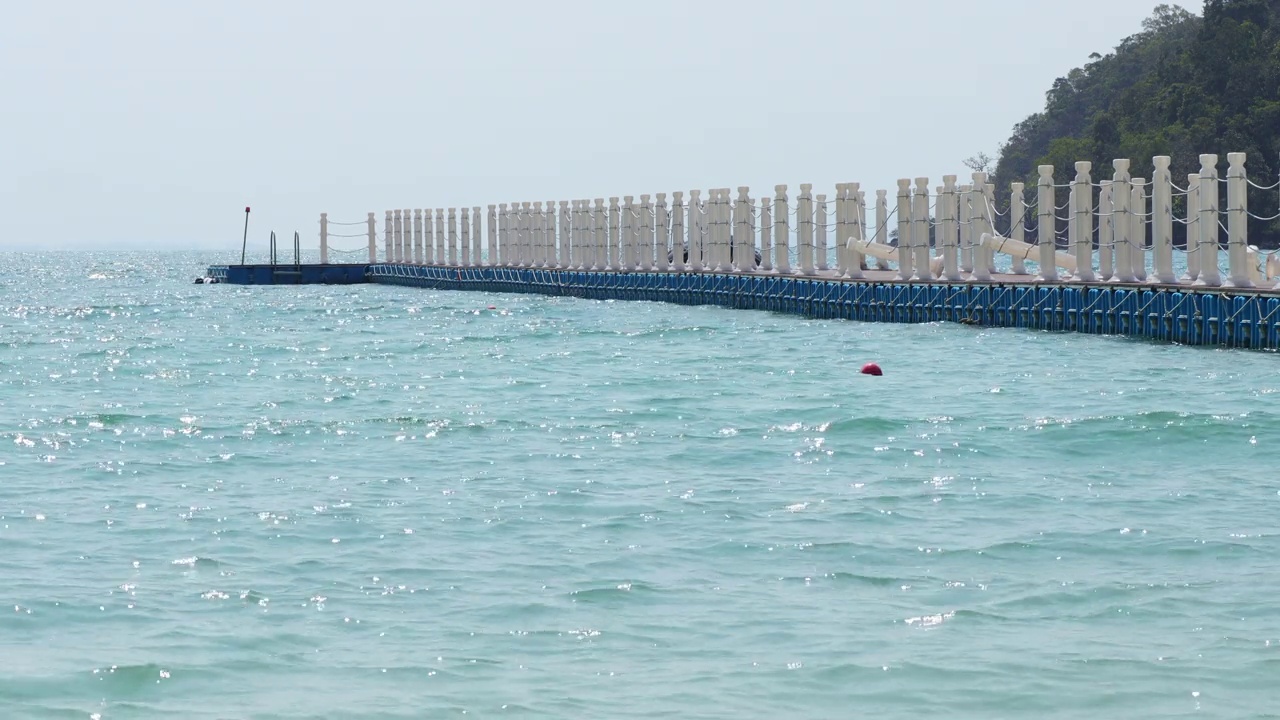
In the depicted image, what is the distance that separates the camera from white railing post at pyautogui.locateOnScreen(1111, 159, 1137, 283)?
104 feet

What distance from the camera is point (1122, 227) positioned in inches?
1244

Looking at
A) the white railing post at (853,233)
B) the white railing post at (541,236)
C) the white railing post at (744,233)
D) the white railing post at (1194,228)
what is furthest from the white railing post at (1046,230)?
the white railing post at (541,236)

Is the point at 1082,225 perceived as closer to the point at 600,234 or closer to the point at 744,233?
the point at 744,233

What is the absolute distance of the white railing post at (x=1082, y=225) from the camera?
1296 inches

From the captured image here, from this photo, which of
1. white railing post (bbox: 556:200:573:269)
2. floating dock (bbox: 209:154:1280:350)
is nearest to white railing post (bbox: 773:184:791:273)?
floating dock (bbox: 209:154:1280:350)

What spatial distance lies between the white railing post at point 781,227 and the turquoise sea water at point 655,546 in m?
20.3

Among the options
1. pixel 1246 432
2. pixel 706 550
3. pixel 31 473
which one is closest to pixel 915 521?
pixel 706 550

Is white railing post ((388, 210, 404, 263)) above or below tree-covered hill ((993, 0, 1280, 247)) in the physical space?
below

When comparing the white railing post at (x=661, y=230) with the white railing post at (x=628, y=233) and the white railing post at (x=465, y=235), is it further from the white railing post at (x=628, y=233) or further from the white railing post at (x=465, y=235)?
the white railing post at (x=465, y=235)

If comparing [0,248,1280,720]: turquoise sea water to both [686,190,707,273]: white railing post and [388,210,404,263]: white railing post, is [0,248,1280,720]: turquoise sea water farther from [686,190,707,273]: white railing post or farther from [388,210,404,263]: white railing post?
[388,210,404,263]: white railing post

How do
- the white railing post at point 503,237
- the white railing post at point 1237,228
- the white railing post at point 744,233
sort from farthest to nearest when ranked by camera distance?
the white railing post at point 503,237
the white railing post at point 744,233
the white railing post at point 1237,228

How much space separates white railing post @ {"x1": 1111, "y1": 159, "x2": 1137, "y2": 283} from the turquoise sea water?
498 centimetres

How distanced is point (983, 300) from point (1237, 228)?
7.49 m

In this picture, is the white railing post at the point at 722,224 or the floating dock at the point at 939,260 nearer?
the floating dock at the point at 939,260
